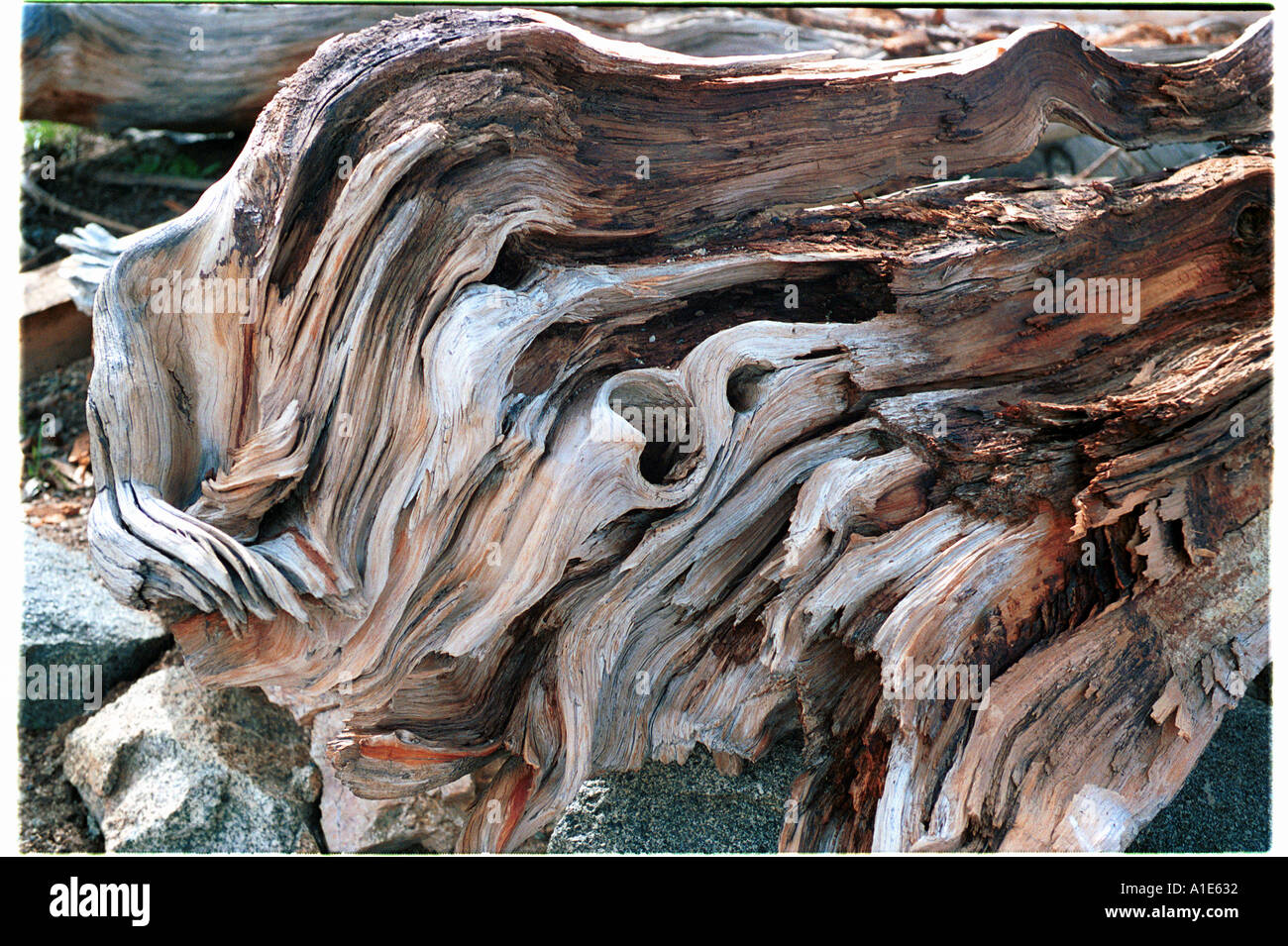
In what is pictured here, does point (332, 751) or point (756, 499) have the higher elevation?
point (756, 499)

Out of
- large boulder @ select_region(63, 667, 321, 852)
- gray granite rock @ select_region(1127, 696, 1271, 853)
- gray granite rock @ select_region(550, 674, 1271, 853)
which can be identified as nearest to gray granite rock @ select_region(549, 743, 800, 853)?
gray granite rock @ select_region(550, 674, 1271, 853)

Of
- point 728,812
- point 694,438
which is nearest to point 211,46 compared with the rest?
point 694,438

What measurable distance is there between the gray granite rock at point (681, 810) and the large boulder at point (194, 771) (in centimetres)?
118

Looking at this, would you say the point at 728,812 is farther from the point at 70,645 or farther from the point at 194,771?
the point at 70,645

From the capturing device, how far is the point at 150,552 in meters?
3.09

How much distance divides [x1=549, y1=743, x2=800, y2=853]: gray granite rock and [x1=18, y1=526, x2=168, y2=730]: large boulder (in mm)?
2229

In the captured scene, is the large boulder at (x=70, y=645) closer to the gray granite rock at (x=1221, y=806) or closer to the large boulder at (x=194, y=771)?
the large boulder at (x=194, y=771)

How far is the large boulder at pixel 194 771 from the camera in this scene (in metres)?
3.58

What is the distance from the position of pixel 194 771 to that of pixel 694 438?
2.45 metres

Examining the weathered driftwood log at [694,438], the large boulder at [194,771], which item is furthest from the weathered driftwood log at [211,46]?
the large boulder at [194,771]

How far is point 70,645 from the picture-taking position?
4051 millimetres
